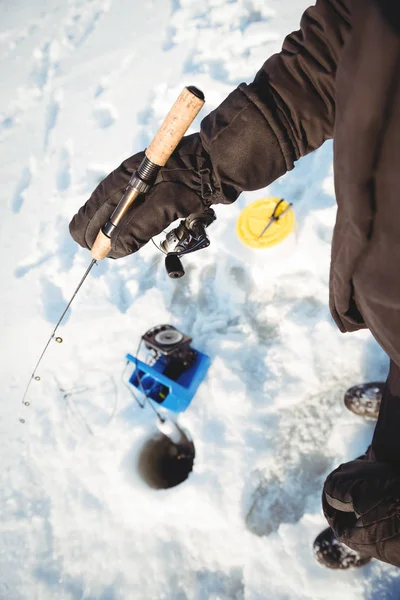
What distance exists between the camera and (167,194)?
1.57 metres

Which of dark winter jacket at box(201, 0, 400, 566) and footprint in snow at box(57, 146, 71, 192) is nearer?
dark winter jacket at box(201, 0, 400, 566)

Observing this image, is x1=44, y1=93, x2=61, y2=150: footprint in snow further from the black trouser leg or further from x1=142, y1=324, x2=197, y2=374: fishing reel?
the black trouser leg

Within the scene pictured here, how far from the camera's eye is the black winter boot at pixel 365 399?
2.38 m

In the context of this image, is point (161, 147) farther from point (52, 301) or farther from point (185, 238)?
point (52, 301)

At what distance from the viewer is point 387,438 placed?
5.76 feet

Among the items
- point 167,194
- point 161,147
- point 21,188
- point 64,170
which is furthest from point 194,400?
point 21,188

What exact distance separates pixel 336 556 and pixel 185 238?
6.47 feet

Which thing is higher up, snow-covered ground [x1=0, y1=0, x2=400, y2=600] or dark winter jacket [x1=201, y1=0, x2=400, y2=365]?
dark winter jacket [x1=201, y1=0, x2=400, y2=365]

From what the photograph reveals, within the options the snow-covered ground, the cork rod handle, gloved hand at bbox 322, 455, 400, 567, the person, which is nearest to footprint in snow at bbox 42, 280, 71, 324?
the snow-covered ground

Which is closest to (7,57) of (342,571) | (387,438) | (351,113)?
(351,113)

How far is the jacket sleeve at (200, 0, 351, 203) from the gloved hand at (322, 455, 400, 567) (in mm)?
1308

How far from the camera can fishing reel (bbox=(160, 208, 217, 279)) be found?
159cm

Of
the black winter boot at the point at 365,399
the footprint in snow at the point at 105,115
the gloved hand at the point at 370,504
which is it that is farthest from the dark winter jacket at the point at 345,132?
the footprint in snow at the point at 105,115

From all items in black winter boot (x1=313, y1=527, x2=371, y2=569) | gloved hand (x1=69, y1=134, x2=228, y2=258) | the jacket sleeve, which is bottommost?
black winter boot (x1=313, y1=527, x2=371, y2=569)
